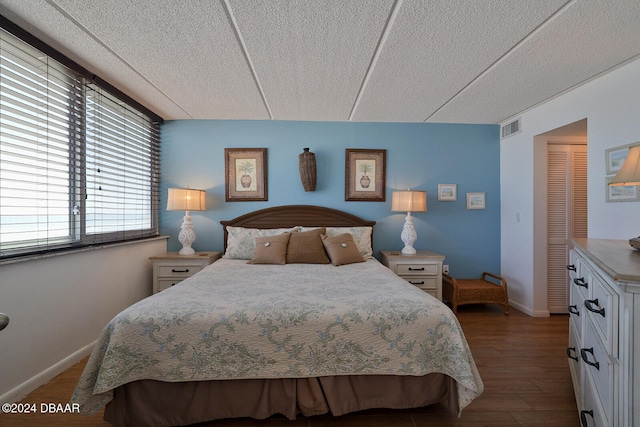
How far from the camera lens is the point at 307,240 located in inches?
117

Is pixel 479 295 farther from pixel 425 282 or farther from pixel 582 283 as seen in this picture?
pixel 582 283

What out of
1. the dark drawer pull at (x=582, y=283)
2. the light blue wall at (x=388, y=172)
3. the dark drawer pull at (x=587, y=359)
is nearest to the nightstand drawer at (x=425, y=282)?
the light blue wall at (x=388, y=172)

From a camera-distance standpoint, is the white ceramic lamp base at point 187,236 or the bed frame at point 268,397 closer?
the bed frame at point 268,397

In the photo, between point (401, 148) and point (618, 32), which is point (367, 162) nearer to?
point (401, 148)

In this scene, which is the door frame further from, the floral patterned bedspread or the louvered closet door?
the floral patterned bedspread

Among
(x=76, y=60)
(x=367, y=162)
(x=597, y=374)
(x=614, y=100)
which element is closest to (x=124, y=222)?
(x=76, y=60)

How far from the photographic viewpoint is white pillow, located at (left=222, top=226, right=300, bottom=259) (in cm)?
314

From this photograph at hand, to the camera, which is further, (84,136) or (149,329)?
(84,136)

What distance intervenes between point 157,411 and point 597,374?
2107 millimetres

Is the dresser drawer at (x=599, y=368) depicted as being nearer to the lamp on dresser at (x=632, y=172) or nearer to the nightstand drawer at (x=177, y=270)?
the lamp on dresser at (x=632, y=172)

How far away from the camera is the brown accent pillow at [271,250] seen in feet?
9.26

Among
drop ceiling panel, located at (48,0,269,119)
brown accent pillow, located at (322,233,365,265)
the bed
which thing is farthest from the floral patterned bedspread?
drop ceiling panel, located at (48,0,269,119)

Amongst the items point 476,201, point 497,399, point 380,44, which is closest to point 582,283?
point 497,399

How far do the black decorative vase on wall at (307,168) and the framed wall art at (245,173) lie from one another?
474 mm
